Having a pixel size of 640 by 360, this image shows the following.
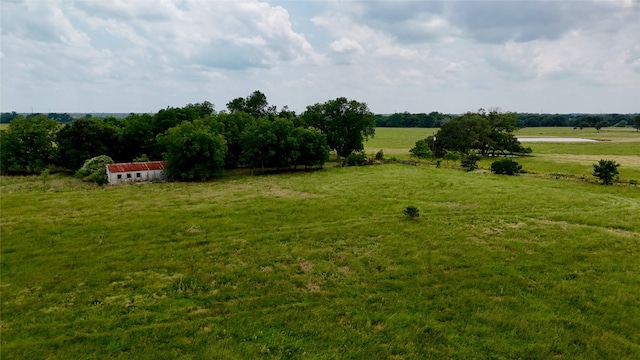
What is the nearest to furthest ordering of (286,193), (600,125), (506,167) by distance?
1. (286,193)
2. (506,167)
3. (600,125)

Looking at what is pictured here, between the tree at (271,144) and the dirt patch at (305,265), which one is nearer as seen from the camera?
the dirt patch at (305,265)

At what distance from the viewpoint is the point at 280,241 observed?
22125 millimetres


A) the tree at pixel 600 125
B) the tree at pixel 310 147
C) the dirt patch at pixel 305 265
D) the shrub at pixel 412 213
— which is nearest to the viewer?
the dirt patch at pixel 305 265

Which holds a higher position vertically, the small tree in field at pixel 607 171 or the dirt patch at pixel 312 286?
the small tree in field at pixel 607 171

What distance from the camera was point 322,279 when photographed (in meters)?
17.0

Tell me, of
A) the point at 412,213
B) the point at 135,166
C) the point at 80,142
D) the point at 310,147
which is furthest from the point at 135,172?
the point at 412,213

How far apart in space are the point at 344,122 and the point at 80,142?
38.2m

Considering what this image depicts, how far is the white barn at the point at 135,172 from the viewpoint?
1713 inches

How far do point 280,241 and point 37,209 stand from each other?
21029 millimetres

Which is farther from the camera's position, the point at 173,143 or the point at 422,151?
the point at 422,151

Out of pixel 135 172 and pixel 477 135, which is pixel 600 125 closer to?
pixel 477 135

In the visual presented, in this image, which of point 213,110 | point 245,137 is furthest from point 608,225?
point 213,110

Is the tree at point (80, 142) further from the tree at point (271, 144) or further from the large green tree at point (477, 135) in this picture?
the large green tree at point (477, 135)

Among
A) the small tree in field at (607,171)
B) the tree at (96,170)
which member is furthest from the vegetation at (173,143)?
the small tree in field at (607,171)
